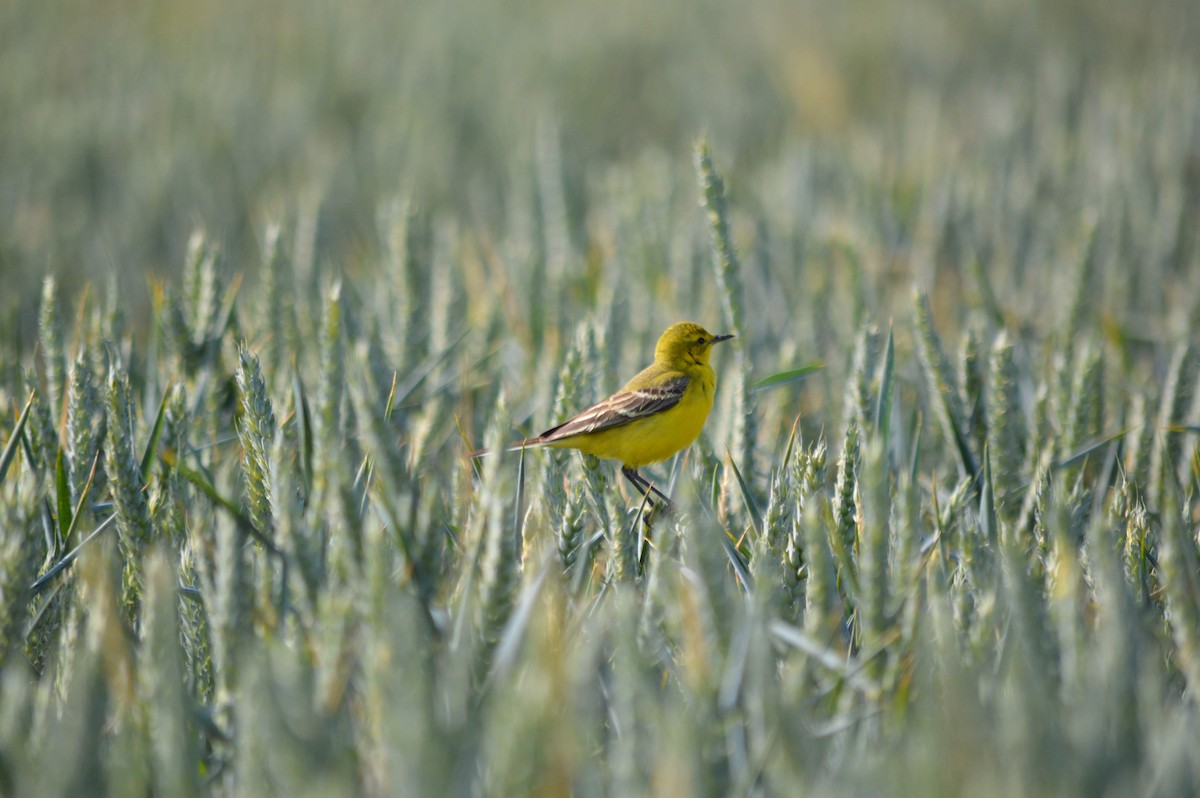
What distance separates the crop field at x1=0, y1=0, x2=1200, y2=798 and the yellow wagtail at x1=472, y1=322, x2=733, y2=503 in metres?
0.06

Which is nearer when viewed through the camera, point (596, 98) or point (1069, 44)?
point (596, 98)

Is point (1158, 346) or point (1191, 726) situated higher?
point (1158, 346)

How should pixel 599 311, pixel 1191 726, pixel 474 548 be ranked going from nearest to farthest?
pixel 1191 726 → pixel 474 548 → pixel 599 311

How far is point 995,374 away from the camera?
7.38 ft

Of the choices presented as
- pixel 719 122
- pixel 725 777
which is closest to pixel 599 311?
pixel 725 777

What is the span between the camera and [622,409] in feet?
7.84

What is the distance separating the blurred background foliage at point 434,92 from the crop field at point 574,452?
52 mm

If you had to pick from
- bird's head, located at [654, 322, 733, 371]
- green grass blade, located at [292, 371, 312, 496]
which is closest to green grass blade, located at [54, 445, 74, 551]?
green grass blade, located at [292, 371, 312, 496]

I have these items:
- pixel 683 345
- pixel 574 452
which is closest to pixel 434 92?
pixel 683 345

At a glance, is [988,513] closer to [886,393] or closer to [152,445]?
[886,393]

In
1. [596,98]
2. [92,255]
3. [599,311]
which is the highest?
[596,98]

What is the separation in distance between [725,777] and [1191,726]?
536mm

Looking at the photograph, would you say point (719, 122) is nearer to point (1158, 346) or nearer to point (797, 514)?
point (1158, 346)

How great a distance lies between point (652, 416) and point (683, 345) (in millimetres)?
315
